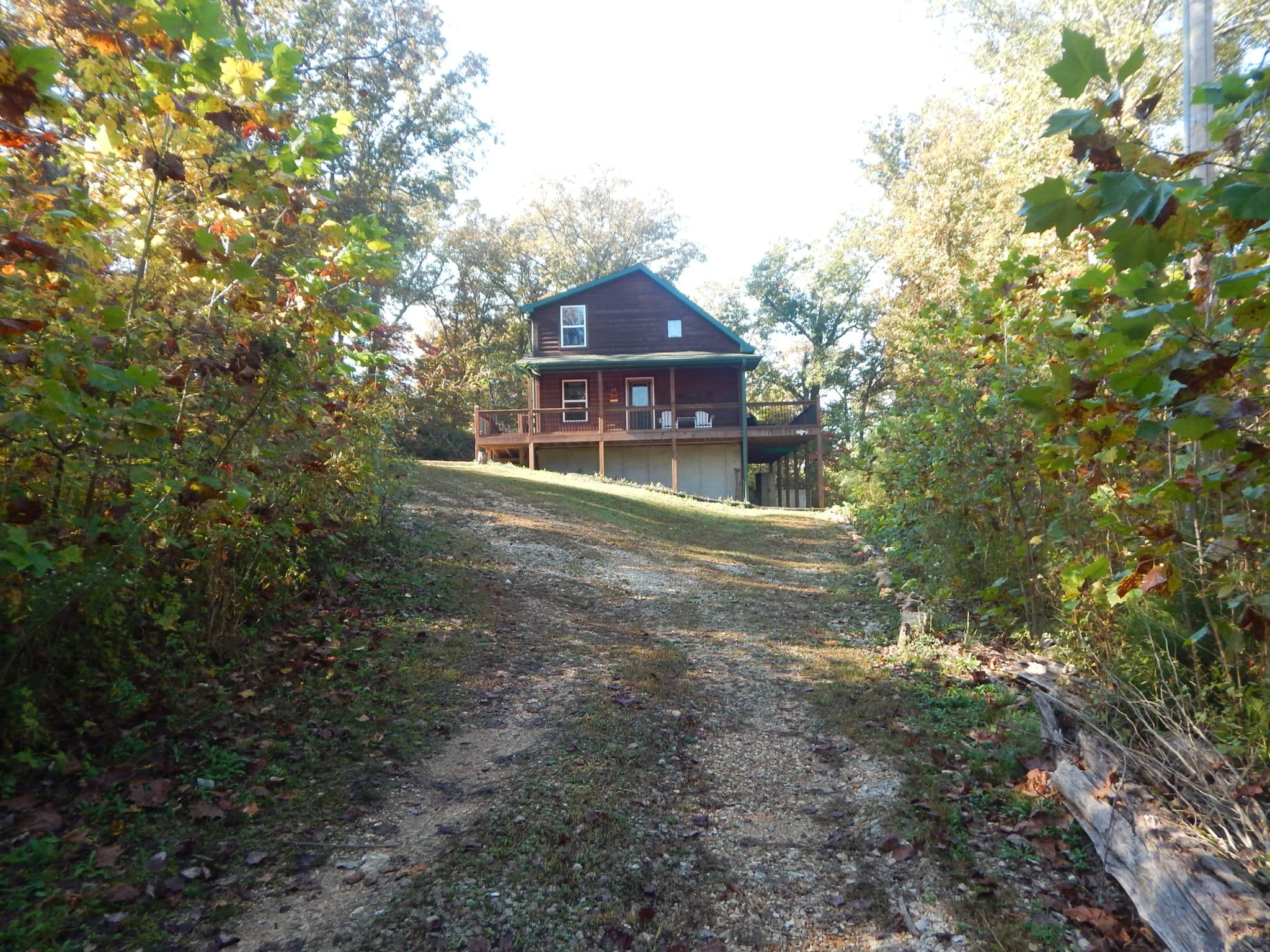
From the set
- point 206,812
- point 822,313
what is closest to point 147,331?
point 206,812

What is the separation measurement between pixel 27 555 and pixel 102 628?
1.36 meters

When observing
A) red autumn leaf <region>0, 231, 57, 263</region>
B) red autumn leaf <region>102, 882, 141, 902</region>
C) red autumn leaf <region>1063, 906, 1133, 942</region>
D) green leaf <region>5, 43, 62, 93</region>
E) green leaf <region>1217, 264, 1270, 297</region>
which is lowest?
red autumn leaf <region>1063, 906, 1133, 942</region>

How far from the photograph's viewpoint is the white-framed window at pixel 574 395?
2698 cm

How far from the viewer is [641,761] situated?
4.65m

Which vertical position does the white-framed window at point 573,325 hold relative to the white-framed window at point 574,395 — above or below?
above

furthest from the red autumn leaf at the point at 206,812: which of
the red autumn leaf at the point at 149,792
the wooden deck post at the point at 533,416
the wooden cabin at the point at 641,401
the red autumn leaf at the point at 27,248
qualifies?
the wooden cabin at the point at 641,401

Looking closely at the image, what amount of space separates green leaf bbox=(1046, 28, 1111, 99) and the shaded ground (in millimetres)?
2981

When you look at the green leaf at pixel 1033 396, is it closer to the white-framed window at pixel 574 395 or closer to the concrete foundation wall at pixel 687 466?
the concrete foundation wall at pixel 687 466

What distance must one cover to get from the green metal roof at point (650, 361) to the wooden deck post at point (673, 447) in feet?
2.71

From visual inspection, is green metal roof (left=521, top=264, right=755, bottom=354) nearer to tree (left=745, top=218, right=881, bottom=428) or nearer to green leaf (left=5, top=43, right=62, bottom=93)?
tree (left=745, top=218, right=881, bottom=428)

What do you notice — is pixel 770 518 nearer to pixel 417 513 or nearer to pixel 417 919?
pixel 417 513

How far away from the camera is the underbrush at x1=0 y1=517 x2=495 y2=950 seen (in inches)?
117

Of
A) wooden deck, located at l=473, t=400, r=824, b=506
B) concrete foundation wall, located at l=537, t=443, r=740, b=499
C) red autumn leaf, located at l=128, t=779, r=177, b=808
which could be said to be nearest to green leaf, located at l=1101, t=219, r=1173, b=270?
red autumn leaf, located at l=128, t=779, r=177, b=808

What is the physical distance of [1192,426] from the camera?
242cm
